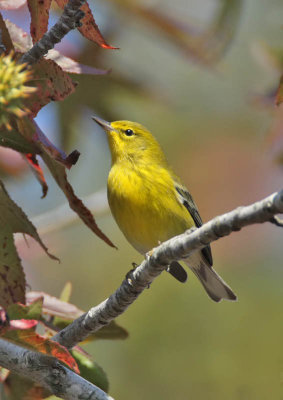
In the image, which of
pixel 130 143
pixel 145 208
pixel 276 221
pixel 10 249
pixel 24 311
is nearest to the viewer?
pixel 276 221

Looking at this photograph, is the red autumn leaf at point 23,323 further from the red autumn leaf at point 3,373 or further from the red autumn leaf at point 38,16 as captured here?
the red autumn leaf at point 38,16

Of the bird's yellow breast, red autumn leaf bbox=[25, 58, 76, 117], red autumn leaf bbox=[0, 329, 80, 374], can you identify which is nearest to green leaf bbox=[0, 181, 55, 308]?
red autumn leaf bbox=[0, 329, 80, 374]

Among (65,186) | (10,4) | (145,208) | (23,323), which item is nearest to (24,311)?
(23,323)

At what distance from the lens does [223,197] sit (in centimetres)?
706

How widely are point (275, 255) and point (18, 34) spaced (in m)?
5.14

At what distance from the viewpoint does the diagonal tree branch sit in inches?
68.5

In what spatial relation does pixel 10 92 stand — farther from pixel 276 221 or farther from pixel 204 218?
pixel 204 218

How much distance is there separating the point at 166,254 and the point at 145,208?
1.76 m

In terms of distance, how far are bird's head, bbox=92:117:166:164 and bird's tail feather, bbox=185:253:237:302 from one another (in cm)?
77

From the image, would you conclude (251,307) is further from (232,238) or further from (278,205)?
(278,205)

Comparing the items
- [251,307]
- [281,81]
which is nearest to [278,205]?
[281,81]

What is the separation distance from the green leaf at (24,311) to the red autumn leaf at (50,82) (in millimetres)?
704

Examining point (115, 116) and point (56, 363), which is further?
point (115, 116)

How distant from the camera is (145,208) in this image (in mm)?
3939
